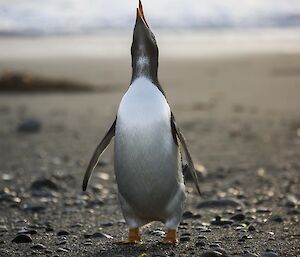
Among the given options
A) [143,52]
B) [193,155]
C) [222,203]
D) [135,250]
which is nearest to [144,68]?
[143,52]

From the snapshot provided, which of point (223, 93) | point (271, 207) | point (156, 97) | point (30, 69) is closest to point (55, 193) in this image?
point (271, 207)

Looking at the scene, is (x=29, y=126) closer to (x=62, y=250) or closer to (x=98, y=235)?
(x=98, y=235)

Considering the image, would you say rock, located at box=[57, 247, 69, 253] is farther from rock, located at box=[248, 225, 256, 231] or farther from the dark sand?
rock, located at box=[248, 225, 256, 231]

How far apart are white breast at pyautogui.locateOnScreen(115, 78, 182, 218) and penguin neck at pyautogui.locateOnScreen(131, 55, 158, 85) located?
5cm

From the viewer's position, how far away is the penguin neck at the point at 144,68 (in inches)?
179

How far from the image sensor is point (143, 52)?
4582mm

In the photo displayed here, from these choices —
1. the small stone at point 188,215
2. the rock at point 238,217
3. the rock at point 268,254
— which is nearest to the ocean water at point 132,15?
the small stone at point 188,215

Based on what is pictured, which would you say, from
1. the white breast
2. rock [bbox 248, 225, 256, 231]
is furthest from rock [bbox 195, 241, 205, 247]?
rock [bbox 248, 225, 256, 231]

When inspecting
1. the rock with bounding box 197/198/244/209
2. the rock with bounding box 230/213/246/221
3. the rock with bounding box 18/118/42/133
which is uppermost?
the rock with bounding box 230/213/246/221

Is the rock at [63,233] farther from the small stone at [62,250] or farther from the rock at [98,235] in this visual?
the small stone at [62,250]

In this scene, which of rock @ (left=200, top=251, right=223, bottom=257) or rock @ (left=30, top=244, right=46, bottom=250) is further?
rock @ (left=30, top=244, right=46, bottom=250)

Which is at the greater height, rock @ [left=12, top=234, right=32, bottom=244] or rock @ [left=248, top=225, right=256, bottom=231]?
rock @ [left=12, top=234, right=32, bottom=244]

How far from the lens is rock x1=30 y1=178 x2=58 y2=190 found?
6680mm

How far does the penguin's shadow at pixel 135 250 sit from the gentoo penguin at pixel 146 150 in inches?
3.2
